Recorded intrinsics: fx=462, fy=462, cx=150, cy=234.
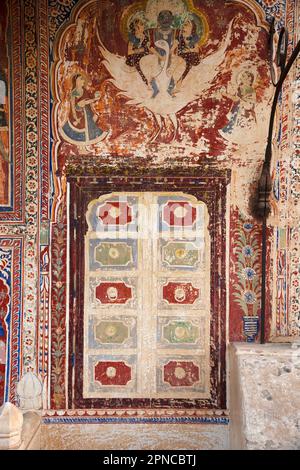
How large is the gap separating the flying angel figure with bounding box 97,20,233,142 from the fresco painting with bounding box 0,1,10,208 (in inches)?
27.8

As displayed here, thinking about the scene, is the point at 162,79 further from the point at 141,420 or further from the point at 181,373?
the point at 141,420

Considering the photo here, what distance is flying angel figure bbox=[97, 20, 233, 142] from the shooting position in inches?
137

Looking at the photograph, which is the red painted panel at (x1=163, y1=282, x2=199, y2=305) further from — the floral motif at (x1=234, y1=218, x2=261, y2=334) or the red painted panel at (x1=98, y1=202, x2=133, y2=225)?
the red painted panel at (x1=98, y1=202, x2=133, y2=225)

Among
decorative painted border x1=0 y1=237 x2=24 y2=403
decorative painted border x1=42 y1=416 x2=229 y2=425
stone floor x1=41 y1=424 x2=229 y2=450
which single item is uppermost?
decorative painted border x1=0 y1=237 x2=24 y2=403

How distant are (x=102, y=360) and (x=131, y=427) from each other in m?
0.55

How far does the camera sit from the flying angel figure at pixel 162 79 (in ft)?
11.4

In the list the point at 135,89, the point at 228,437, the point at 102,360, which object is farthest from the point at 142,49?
the point at 228,437

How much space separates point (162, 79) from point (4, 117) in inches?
48.4

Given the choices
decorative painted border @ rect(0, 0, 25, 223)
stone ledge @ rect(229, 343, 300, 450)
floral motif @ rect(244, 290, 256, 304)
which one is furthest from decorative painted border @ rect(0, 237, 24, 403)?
floral motif @ rect(244, 290, 256, 304)

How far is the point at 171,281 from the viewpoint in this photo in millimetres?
3566

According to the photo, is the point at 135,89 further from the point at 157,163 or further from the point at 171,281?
the point at 171,281

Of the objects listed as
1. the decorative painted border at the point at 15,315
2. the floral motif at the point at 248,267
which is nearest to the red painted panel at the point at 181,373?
the floral motif at the point at 248,267

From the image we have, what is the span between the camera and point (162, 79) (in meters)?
3.49

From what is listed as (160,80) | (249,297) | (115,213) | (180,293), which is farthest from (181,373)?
(160,80)
